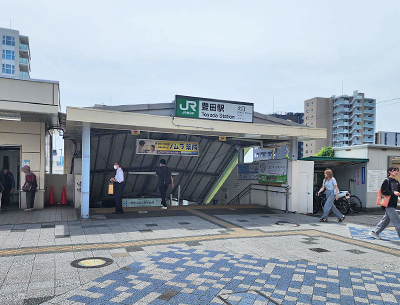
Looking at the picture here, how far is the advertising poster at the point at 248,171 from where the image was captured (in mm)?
14767

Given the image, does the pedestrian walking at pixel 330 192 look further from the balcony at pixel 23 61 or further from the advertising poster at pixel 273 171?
the balcony at pixel 23 61

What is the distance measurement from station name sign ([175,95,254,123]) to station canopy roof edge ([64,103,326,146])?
0.17m

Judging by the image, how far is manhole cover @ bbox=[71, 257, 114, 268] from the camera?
17.7ft

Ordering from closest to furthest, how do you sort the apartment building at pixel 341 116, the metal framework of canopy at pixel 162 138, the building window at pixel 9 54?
the metal framework of canopy at pixel 162 138 < the building window at pixel 9 54 < the apartment building at pixel 341 116

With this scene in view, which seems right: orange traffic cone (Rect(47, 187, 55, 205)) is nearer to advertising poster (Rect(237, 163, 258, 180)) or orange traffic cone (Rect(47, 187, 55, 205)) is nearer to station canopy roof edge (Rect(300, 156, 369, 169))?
advertising poster (Rect(237, 163, 258, 180))

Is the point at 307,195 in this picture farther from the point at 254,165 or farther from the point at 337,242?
the point at 337,242

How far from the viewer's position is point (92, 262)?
5.57 m

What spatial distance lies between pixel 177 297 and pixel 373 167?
1303 centimetres

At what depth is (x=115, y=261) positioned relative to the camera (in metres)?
5.66

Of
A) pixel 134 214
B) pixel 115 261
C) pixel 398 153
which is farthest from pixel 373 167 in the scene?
pixel 115 261

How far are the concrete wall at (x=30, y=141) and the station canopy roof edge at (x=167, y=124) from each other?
1710 millimetres

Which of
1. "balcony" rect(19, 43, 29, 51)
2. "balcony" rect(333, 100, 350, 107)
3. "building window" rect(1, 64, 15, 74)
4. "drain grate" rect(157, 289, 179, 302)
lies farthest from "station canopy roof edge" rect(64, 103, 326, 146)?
"balcony" rect(333, 100, 350, 107)

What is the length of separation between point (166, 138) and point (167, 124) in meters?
3.30

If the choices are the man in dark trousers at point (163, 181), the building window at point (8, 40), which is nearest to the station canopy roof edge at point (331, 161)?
the man in dark trousers at point (163, 181)
